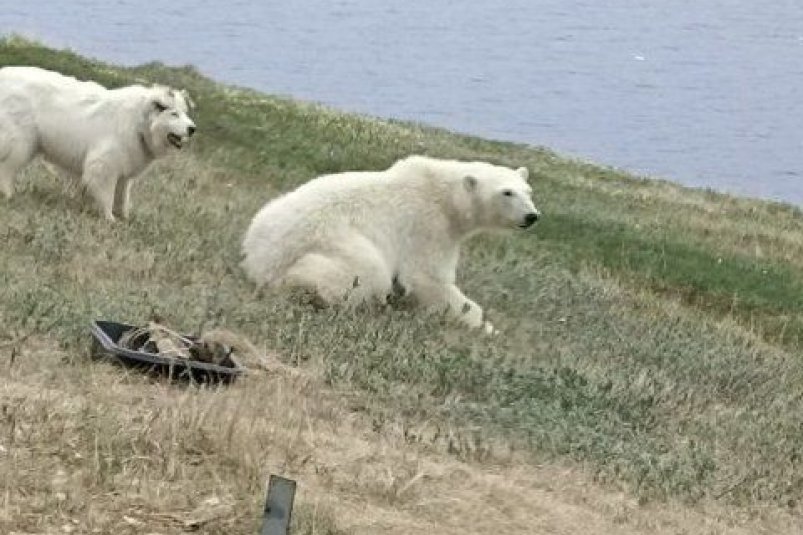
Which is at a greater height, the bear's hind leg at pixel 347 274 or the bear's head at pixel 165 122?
the bear's head at pixel 165 122

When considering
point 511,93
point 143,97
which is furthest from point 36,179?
point 511,93

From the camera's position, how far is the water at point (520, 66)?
156 ft

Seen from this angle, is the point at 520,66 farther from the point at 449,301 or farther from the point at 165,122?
the point at 449,301

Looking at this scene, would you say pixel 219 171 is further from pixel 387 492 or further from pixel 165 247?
pixel 387 492

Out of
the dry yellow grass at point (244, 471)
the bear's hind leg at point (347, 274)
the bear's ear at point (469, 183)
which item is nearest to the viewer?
the dry yellow grass at point (244, 471)

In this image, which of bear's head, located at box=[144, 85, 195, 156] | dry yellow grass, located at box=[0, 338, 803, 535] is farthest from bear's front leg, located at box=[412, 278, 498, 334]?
dry yellow grass, located at box=[0, 338, 803, 535]

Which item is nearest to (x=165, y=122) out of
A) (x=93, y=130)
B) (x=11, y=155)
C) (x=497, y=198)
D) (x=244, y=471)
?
(x=93, y=130)

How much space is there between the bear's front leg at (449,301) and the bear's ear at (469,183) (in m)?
0.82

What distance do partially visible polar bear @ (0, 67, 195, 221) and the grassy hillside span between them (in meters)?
0.32

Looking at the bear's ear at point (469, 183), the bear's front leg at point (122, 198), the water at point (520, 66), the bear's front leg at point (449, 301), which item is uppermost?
the bear's ear at point (469, 183)

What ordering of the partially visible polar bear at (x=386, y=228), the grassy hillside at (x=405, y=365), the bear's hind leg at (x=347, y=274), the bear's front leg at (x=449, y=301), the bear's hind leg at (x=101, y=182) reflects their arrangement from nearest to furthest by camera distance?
the grassy hillside at (x=405, y=365), the bear's hind leg at (x=347, y=274), the partially visible polar bear at (x=386, y=228), the bear's front leg at (x=449, y=301), the bear's hind leg at (x=101, y=182)

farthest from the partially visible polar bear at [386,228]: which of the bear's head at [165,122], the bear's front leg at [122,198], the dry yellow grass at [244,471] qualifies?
the dry yellow grass at [244,471]

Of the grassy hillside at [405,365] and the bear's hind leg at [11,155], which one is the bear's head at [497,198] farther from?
the bear's hind leg at [11,155]

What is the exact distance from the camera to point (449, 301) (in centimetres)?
1115
